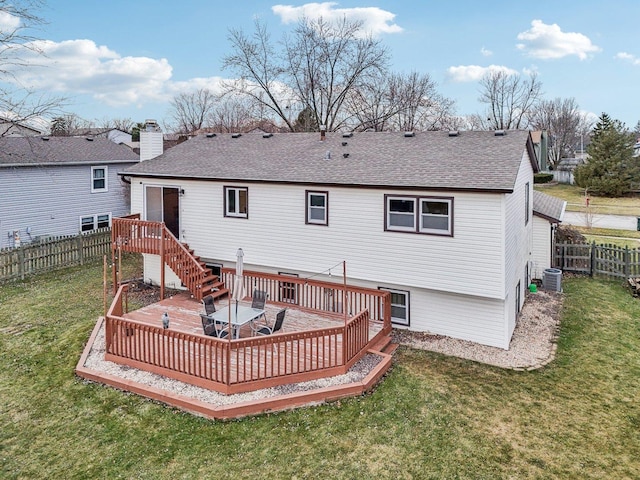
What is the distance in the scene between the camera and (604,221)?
104 feet

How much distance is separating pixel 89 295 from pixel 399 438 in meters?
12.0

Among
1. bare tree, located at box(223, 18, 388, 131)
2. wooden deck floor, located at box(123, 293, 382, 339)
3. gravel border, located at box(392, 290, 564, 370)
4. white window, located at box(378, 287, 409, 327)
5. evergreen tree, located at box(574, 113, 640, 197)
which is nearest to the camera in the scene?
gravel border, located at box(392, 290, 564, 370)

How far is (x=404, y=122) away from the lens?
4184 cm

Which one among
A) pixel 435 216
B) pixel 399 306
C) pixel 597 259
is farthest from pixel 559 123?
pixel 399 306

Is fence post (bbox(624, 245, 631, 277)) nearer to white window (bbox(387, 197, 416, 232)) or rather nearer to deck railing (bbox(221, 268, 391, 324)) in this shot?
white window (bbox(387, 197, 416, 232))

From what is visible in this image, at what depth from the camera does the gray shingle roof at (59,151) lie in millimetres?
21984

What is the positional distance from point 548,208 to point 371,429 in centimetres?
1405

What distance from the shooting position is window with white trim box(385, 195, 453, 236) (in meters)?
11.3

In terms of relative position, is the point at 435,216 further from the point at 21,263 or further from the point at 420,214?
the point at 21,263

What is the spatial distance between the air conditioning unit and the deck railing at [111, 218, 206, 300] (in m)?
12.3

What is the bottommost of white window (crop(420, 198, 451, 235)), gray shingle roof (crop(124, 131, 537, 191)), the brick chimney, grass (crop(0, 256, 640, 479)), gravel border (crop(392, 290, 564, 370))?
grass (crop(0, 256, 640, 479))

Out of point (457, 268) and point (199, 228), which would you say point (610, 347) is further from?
point (199, 228)

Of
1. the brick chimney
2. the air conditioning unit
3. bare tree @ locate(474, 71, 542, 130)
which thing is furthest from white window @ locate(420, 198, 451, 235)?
bare tree @ locate(474, 71, 542, 130)

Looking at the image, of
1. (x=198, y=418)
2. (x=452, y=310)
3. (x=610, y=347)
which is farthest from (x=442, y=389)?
(x=610, y=347)
